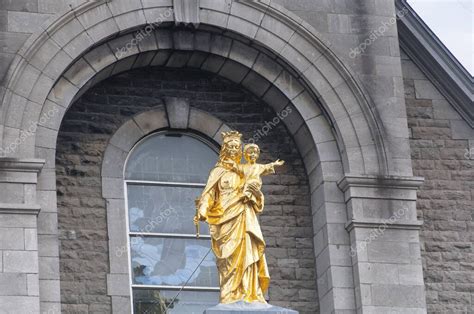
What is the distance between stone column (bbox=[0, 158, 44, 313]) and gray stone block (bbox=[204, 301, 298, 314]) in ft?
7.32

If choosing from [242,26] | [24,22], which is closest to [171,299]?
[242,26]

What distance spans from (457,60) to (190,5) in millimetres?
4230

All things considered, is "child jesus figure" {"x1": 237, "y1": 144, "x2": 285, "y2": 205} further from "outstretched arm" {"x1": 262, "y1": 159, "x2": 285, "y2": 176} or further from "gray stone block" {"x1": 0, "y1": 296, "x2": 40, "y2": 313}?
"gray stone block" {"x1": 0, "y1": 296, "x2": 40, "y2": 313}

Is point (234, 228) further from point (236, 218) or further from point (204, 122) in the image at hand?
point (204, 122)

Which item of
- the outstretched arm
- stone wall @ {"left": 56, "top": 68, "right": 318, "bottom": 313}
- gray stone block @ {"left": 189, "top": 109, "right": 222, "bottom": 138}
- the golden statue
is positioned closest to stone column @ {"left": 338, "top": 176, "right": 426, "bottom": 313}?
stone wall @ {"left": 56, "top": 68, "right": 318, "bottom": 313}

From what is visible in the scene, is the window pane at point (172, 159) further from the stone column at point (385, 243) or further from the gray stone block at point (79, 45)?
the stone column at point (385, 243)

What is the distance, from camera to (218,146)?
2717 centimetres

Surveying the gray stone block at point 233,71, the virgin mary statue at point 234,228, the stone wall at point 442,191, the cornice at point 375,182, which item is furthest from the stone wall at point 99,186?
the stone wall at point 442,191

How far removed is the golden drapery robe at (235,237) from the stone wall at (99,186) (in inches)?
52.2

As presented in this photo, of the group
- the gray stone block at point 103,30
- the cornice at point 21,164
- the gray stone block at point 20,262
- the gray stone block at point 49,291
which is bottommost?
the gray stone block at point 49,291

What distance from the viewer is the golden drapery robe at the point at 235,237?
24750 mm

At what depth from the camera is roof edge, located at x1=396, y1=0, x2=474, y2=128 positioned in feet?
92.4

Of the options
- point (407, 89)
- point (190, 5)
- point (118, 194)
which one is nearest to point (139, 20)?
point (190, 5)

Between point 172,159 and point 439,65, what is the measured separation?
4.21m
